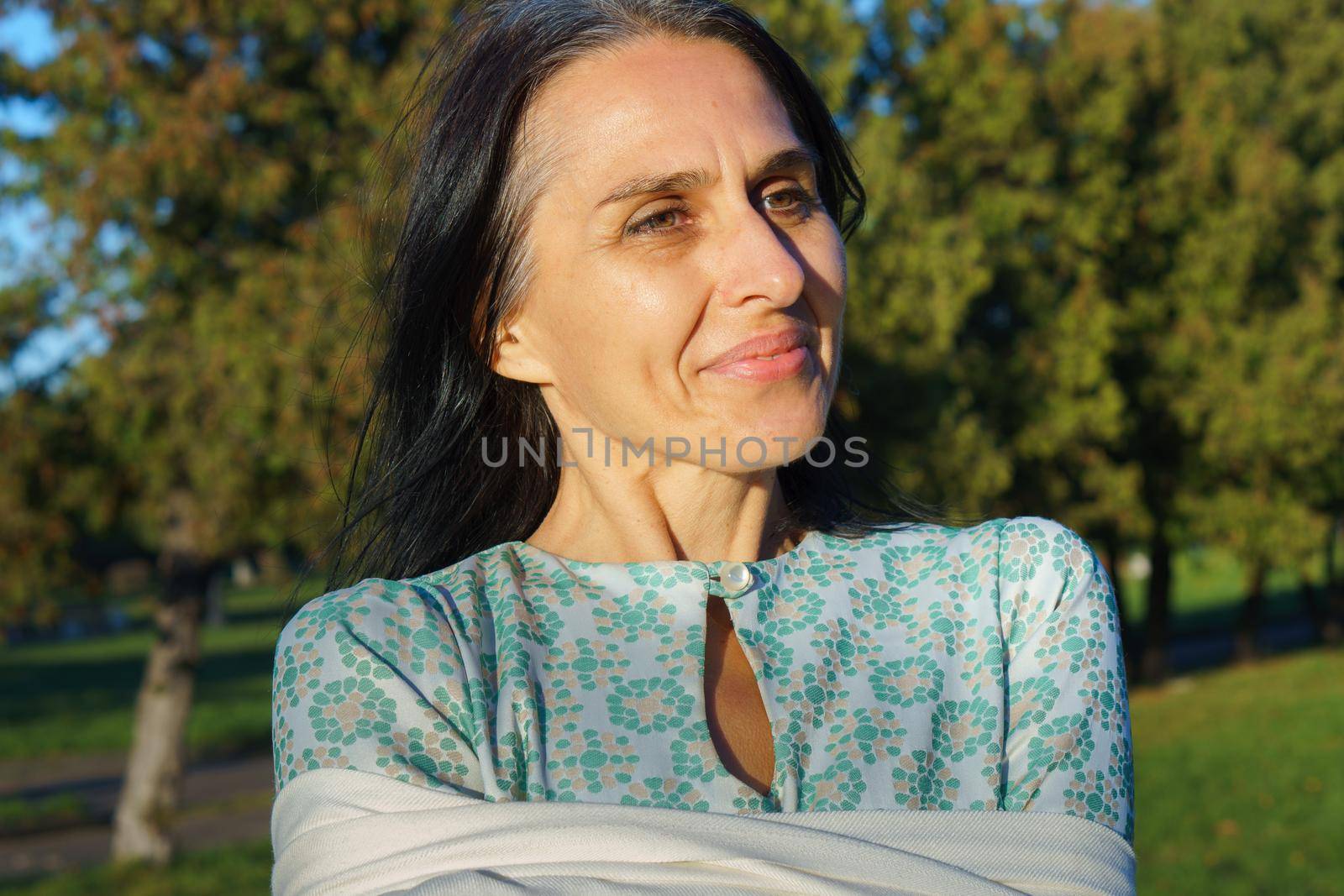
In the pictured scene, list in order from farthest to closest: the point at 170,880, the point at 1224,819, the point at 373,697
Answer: the point at 1224,819 < the point at 170,880 < the point at 373,697

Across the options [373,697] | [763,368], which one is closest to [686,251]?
[763,368]

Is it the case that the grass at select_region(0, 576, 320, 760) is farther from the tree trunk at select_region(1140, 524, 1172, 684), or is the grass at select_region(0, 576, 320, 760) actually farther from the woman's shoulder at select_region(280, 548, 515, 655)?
the tree trunk at select_region(1140, 524, 1172, 684)

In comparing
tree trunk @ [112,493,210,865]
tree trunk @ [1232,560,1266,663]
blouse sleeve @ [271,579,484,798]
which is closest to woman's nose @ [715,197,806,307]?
blouse sleeve @ [271,579,484,798]

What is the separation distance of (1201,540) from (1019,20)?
27.9ft

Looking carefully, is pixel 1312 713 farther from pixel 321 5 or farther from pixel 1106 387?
pixel 321 5

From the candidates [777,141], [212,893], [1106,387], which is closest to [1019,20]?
[1106,387]

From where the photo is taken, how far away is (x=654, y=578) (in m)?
1.68

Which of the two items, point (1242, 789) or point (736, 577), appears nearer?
point (736, 577)

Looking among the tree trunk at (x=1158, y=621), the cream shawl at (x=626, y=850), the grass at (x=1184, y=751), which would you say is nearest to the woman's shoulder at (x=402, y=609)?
the cream shawl at (x=626, y=850)

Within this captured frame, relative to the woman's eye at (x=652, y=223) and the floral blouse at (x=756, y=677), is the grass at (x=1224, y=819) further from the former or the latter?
the woman's eye at (x=652, y=223)

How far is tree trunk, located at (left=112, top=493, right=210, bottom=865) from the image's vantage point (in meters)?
10.4

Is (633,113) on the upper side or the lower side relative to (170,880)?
upper

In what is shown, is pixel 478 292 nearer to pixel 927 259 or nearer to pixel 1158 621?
pixel 927 259

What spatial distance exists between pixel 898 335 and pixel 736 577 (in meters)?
9.06
